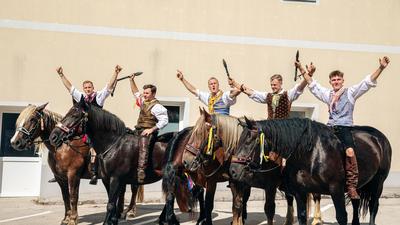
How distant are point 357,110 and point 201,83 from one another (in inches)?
158

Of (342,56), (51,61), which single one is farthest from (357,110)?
(51,61)

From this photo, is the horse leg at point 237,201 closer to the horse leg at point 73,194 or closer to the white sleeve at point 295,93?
the white sleeve at point 295,93

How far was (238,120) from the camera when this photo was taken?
6.35m

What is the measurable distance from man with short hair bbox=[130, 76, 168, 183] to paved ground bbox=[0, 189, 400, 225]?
61.1 inches

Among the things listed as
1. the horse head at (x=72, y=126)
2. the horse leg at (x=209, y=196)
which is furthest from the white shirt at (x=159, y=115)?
the horse leg at (x=209, y=196)

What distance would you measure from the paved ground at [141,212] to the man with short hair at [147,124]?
61.1 inches

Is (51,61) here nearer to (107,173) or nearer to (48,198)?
(48,198)

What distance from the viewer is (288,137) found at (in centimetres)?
574

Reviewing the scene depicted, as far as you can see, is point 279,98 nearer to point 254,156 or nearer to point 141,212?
point 254,156

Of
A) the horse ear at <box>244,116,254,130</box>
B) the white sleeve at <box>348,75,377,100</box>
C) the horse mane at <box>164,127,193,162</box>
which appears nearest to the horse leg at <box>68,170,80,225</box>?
the horse mane at <box>164,127,193,162</box>

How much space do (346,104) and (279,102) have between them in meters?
1.13

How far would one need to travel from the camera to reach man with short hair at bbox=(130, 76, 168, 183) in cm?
711

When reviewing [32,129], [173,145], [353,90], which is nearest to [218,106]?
[173,145]

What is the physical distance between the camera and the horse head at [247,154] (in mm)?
5570
